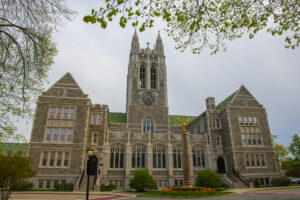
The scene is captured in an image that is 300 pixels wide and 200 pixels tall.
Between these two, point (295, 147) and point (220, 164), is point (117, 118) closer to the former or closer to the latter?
point (220, 164)

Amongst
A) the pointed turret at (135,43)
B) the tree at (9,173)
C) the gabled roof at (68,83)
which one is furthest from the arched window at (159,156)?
the pointed turret at (135,43)

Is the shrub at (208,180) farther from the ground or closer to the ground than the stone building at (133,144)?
closer to the ground

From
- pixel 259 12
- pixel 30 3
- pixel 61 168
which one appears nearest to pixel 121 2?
pixel 30 3

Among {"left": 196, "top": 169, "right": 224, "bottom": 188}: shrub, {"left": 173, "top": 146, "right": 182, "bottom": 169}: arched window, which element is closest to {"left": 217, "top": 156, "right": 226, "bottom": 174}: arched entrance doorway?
{"left": 173, "top": 146, "right": 182, "bottom": 169}: arched window

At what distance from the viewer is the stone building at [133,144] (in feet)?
90.2

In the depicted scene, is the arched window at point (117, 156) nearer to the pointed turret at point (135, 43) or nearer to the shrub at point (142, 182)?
the shrub at point (142, 182)

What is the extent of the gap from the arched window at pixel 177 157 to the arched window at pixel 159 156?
1.67m

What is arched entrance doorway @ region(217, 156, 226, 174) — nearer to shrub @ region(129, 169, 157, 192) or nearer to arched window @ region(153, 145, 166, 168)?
arched window @ region(153, 145, 166, 168)

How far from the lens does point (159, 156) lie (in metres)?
33.1

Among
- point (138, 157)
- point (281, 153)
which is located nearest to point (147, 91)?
point (138, 157)

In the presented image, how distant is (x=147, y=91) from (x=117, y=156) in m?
16.8

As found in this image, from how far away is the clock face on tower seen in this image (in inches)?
1681

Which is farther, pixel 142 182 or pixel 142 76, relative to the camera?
pixel 142 76

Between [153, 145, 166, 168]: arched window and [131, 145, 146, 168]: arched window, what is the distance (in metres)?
1.79
